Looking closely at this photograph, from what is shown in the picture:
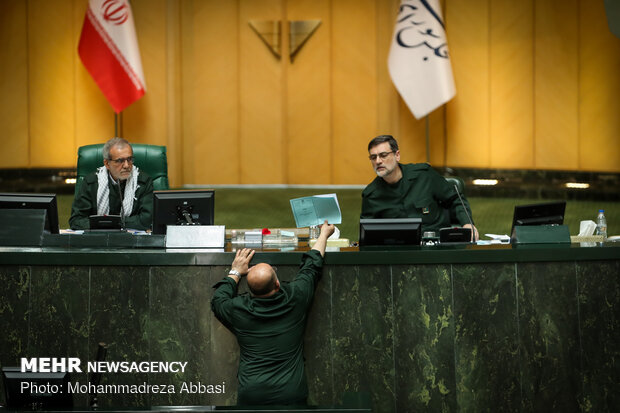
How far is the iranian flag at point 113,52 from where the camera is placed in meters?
8.57

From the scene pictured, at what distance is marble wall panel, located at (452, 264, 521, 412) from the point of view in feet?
12.3

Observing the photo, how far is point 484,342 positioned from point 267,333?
1066 millimetres

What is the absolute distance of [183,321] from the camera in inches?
148

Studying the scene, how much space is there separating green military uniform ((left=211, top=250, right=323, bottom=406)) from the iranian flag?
5.63 metres

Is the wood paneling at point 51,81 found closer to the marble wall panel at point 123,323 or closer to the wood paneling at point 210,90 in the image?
the wood paneling at point 210,90

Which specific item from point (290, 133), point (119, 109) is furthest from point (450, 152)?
point (119, 109)

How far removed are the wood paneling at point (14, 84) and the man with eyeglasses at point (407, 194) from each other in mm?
5984

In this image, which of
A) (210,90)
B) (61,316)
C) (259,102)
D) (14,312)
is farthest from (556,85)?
(14,312)

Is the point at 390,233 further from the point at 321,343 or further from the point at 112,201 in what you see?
the point at 112,201

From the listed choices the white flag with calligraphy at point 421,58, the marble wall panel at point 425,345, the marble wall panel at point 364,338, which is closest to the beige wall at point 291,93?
the white flag with calligraphy at point 421,58

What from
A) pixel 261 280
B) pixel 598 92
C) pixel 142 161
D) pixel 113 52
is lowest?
pixel 261 280

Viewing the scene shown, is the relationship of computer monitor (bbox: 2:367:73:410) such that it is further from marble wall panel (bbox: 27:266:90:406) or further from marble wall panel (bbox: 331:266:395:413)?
marble wall panel (bbox: 331:266:395:413)

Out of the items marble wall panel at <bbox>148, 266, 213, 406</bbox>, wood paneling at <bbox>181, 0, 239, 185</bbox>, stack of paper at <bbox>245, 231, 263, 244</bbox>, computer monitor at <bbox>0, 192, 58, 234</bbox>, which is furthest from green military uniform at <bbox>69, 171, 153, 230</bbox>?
wood paneling at <bbox>181, 0, 239, 185</bbox>

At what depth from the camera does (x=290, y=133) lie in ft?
32.3
